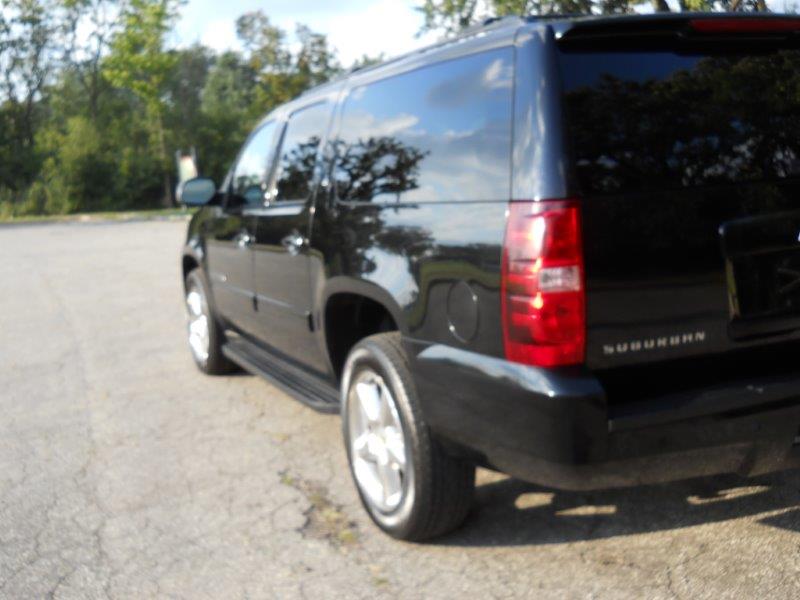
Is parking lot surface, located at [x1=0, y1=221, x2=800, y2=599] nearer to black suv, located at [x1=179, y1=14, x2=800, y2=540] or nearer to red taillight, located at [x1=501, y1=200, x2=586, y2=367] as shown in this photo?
black suv, located at [x1=179, y1=14, x2=800, y2=540]

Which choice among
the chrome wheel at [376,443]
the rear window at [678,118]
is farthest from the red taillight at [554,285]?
the chrome wheel at [376,443]

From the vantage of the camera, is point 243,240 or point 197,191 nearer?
point 243,240

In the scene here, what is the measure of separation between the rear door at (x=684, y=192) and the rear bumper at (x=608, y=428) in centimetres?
16

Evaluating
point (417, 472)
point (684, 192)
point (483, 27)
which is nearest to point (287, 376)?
point (417, 472)

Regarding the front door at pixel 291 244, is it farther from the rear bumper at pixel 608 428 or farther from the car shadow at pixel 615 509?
the rear bumper at pixel 608 428

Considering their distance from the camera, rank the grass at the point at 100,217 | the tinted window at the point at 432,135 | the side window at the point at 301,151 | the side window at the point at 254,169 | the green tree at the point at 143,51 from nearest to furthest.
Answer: the tinted window at the point at 432,135 < the side window at the point at 301,151 < the side window at the point at 254,169 < the grass at the point at 100,217 < the green tree at the point at 143,51

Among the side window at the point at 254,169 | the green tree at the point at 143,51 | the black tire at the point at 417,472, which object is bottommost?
the black tire at the point at 417,472

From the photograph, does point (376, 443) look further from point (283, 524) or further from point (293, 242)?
point (293, 242)

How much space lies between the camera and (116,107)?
5356 cm

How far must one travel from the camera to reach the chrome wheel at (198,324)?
719cm

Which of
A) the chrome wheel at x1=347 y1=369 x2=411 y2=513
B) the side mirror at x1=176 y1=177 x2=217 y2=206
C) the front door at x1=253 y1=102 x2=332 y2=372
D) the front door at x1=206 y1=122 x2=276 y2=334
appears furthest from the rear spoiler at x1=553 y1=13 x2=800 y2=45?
the side mirror at x1=176 y1=177 x2=217 y2=206

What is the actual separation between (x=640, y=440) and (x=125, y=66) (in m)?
42.7

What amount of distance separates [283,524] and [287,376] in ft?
4.02

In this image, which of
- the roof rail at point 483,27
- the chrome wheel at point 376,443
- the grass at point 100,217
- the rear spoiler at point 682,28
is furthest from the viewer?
the grass at point 100,217
